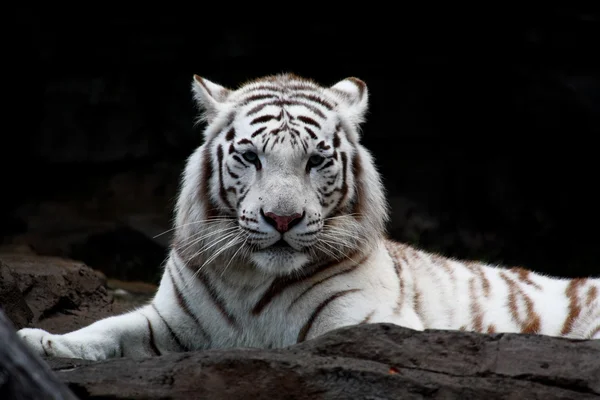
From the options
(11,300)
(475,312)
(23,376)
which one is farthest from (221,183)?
(23,376)

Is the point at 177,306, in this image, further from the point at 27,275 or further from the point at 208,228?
the point at 27,275

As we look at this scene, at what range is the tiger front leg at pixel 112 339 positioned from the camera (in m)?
3.29

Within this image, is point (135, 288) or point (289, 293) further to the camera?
point (135, 288)

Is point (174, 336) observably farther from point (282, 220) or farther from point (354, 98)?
point (354, 98)

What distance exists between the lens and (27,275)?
4871 millimetres

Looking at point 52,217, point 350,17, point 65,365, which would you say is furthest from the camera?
point 52,217

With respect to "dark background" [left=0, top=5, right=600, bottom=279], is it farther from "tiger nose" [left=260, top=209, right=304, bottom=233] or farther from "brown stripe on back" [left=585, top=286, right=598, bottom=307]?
"tiger nose" [left=260, top=209, right=304, bottom=233]

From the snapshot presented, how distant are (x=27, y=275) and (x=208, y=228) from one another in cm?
160

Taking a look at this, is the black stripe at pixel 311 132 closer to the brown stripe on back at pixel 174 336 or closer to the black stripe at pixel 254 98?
the black stripe at pixel 254 98

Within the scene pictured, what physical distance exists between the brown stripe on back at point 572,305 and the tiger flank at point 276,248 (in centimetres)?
4

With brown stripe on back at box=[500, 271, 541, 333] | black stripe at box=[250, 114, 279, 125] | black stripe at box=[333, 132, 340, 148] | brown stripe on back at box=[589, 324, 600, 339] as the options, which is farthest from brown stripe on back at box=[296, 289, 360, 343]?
brown stripe on back at box=[589, 324, 600, 339]

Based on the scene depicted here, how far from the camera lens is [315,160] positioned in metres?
3.64

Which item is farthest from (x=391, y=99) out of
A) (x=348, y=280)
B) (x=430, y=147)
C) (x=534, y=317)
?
(x=348, y=280)

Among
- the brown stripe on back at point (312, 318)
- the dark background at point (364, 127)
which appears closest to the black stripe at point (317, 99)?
the brown stripe on back at point (312, 318)
